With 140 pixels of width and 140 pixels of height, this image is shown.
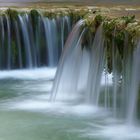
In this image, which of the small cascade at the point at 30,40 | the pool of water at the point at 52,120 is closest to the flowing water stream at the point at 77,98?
the pool of water at the point at 52,120

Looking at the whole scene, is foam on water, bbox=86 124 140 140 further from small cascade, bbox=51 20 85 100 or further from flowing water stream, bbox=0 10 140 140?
small cascade, bbox=51 20 85 100

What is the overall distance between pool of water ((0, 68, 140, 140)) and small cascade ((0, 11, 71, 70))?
3.10m

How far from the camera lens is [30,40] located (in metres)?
16.2

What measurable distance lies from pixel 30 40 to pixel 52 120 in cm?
646

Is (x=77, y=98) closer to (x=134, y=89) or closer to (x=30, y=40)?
(x=134, y=89)

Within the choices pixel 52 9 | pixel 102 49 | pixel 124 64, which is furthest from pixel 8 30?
pixel 124 64

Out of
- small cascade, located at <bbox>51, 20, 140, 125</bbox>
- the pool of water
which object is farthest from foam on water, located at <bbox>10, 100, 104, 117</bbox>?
small cascade, located at <bbox>51, 20, 140, 125</bbox>

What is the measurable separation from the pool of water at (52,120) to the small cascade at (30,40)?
3.10 m

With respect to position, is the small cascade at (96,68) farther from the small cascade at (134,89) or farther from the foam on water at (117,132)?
the foam on water at (117,132)

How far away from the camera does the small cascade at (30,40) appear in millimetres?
16109

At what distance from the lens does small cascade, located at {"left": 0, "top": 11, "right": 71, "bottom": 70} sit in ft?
52.9

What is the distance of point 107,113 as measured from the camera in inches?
410

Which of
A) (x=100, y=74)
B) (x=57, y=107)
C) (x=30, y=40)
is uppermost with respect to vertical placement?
(x=100, y=74)

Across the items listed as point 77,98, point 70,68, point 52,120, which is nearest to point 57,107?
point 77,98
